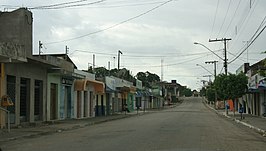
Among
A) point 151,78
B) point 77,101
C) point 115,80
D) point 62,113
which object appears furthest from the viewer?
point 151,78

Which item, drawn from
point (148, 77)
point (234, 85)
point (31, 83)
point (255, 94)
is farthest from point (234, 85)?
point (148, 77)

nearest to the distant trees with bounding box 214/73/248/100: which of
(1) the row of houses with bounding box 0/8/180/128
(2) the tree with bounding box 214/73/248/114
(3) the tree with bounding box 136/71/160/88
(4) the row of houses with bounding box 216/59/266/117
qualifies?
(2) the tree with bounding box 214/73/248/114

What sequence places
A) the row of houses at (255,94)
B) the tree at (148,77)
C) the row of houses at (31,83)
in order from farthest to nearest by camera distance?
1. the tree at (148,77)
2. the row of houses at (255,94)
3. the row of houses at (31,83)

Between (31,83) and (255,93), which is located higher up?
(31,83)

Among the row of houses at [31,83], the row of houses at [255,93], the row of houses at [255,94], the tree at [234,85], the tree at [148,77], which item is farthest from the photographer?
the tree at [148,77]

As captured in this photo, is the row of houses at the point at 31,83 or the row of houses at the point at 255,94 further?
the row of houses at the point at 255,94

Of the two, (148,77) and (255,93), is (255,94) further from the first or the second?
(148,77)

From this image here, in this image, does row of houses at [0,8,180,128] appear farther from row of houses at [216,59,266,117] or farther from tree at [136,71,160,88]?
tree at [136,71,160,88]

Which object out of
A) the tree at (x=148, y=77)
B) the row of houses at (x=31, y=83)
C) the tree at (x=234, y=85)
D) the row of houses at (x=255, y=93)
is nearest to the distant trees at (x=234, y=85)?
the tree at (x=234, y=85)

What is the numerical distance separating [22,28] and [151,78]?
129196 mm

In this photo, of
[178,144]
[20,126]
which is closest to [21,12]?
[20,126]

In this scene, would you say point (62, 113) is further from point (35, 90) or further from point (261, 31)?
point (261, 31)

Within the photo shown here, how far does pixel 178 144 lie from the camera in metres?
15.3

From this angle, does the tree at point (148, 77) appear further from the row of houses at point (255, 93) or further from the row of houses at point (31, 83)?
the row of houses at point (31, 83)
